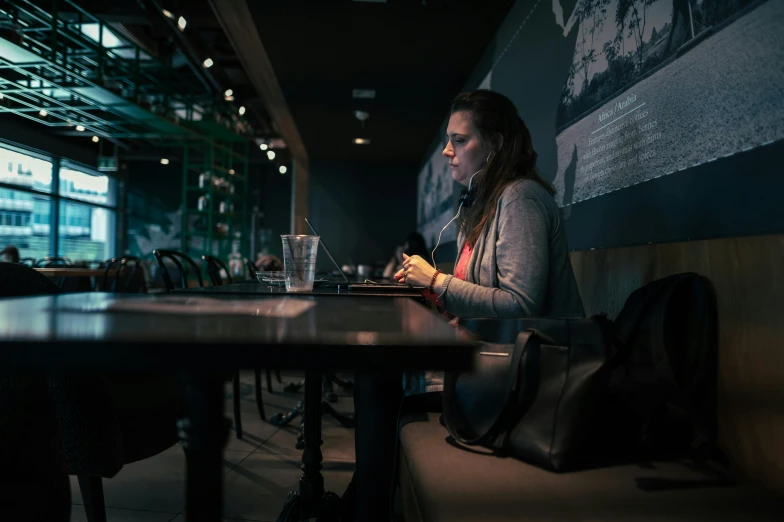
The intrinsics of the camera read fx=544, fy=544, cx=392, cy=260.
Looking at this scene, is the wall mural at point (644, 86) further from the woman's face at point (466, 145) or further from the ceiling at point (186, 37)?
the ceiling at point (186, 37)

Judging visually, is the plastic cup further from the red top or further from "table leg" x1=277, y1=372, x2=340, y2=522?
the red top

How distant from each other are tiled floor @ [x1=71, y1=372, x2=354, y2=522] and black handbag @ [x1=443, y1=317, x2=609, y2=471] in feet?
3.54

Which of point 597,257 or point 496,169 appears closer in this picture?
point 496,169

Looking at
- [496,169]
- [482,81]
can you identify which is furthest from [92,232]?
[496,169]


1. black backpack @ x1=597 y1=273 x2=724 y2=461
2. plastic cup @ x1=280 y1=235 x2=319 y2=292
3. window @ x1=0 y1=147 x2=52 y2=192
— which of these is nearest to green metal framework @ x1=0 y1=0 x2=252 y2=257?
window @ x1=0 y1=147 x2=52 y2=192

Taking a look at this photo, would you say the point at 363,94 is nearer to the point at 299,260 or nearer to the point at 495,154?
the point at 495,154

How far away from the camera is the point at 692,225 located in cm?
156

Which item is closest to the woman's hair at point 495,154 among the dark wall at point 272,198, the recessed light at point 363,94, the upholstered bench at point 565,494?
the upholstered bench at point 565,494

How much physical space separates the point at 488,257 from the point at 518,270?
160 mm

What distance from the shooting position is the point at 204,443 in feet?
2.18

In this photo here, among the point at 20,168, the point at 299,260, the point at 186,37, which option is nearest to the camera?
the point at 299,260

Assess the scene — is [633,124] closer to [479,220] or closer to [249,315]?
[479,220]

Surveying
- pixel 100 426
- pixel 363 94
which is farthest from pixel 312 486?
pixel 363 94

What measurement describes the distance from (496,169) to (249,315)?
120 centimetres
